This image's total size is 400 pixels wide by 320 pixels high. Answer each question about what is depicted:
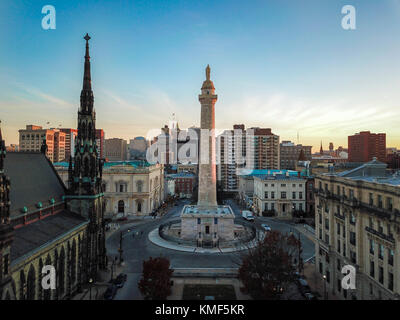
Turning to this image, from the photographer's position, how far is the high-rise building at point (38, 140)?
148 metres

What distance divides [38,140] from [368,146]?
637 ft

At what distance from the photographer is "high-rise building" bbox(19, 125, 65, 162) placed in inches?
5827

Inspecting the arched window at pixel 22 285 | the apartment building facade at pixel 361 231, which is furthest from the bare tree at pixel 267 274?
the arched window at pixel 22 285

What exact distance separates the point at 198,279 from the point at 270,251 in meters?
11.7

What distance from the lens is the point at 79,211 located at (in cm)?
3553

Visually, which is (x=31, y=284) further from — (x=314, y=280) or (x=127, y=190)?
(x=127, y=190)

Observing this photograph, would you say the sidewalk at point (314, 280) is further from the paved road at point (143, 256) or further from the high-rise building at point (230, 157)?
the high-rise building at point (230, 157)

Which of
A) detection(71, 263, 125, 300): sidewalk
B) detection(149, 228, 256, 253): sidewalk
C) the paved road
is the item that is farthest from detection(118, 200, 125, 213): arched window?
detection(71, 263, 125, 300): sidewalk

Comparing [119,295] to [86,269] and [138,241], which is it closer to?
[86,269]

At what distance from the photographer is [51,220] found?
29.8m

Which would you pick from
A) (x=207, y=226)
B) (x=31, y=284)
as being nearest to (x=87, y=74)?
(x=31, y=284)

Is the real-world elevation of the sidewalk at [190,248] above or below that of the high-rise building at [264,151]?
below

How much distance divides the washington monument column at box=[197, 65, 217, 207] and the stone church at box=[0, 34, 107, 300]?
2235 centimetres
